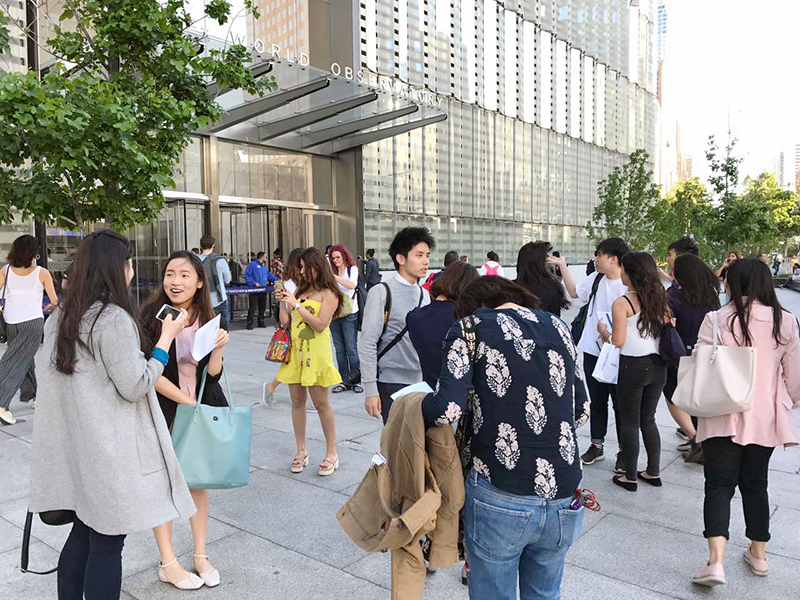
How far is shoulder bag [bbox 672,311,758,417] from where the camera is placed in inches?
127

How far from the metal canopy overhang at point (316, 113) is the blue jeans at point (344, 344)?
647cm

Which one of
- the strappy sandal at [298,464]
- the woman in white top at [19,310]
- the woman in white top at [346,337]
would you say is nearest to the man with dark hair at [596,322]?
the strappy sandal at [298,464]

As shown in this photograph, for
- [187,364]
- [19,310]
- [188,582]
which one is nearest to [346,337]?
[19,310]

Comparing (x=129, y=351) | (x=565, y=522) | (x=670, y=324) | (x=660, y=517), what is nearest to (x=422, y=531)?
(x=565, y=522)

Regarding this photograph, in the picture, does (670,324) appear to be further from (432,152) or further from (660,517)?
(432,152)

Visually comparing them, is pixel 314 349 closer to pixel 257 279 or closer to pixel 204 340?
pixel 204 340

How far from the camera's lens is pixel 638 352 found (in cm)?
464

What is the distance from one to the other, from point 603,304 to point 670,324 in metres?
0.86

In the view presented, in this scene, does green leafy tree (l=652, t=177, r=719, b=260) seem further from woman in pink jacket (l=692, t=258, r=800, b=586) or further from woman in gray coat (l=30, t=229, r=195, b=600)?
woman in gray coat (l=30, t=229, r=195, b=600)

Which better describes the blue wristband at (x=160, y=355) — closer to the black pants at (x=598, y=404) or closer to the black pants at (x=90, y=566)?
the black pants at (x=90, y=566)

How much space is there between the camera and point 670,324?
4660mm

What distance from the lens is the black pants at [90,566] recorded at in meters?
2.59

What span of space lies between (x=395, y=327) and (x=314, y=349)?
1.23 metres

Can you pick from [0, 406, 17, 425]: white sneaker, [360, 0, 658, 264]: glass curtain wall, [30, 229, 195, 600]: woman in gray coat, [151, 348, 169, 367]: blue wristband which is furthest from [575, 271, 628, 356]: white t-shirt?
[360, 0, 658, 264]: glass curtain wall
